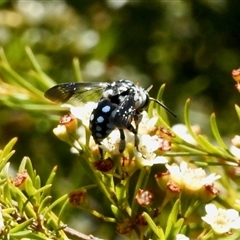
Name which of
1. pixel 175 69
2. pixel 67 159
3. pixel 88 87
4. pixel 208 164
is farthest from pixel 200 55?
pixel 208 164

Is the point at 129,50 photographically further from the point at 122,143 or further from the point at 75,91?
the point at 122,143

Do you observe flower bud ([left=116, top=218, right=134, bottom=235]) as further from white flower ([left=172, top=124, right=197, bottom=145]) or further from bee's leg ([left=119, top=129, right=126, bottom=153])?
white flower ([left=172, top=124, right=197, bottom=145])

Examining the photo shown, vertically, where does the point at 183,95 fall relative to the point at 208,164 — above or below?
below

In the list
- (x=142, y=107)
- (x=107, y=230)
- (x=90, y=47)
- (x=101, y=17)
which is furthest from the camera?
(x=101, y=17)

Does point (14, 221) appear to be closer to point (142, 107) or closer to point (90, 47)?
point (142, 107)

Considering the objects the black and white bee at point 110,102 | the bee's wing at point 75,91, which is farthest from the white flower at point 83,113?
the bee's wing at point 75,91

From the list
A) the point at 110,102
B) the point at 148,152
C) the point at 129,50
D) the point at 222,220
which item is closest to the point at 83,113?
the point at 110,102
